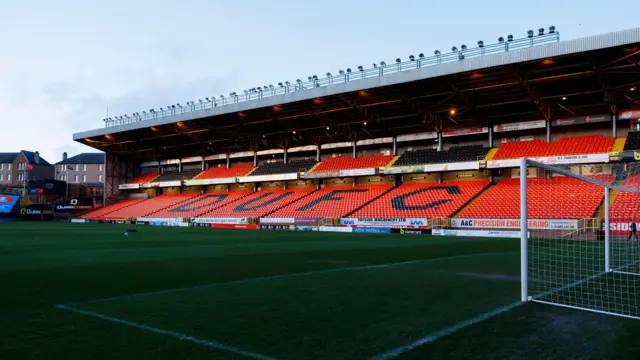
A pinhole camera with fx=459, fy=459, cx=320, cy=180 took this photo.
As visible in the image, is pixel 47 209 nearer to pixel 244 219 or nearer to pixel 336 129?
pixel 244 219

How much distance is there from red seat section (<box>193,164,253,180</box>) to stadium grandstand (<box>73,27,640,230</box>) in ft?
0.77

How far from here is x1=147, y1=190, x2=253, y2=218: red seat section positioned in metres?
47.4

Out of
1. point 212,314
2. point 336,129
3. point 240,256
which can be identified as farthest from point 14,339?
point 336,129

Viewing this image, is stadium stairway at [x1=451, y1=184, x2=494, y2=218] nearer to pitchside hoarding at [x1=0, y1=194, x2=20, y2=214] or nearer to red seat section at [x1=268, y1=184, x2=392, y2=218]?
red seat section at [x1=268, y1=184, x2=392, y2=218]

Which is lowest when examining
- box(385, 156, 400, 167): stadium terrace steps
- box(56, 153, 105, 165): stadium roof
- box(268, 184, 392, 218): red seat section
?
box(268, 184, 392, 218): red seat section

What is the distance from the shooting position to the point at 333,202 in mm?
40781

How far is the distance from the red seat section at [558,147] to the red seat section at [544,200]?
1.99m

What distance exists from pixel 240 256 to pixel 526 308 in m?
9.57

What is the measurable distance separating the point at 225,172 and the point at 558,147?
34.2m

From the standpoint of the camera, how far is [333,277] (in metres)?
9.70

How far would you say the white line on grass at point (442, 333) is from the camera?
435 centimetres

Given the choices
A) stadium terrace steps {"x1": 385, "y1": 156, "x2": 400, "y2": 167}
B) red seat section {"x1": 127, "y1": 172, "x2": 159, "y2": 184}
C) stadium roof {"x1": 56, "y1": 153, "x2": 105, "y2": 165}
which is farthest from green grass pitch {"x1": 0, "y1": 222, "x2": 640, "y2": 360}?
stadium roof {"x1": 56, "y1": 153, "x2": 105, "y2": 165}

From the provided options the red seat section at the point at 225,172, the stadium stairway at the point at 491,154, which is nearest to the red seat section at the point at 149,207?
the red seat section at the point at 225,172

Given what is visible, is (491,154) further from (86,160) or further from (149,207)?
(86,160)
